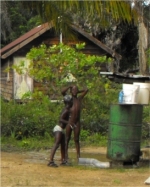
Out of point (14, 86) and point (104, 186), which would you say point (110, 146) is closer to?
point (104, 186)

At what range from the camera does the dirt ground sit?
25.7ft

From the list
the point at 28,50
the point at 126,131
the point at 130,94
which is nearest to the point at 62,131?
the point at 126,131

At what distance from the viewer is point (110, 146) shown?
386 inches

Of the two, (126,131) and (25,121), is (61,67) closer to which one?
(25,121)

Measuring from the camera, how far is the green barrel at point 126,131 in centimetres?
955

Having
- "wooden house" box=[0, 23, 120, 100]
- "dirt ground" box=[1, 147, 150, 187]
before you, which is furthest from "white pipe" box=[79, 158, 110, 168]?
"wooden house" box=[0, 23, 120, 100]

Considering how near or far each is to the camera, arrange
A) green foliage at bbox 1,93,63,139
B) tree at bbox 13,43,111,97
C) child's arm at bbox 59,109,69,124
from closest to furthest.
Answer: child's arm at bbox 59,109,69,124
green foliage at bbox 1,93,63,139
tree at bbox 13,43,111,97

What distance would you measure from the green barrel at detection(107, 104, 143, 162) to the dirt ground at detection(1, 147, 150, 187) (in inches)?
11.1

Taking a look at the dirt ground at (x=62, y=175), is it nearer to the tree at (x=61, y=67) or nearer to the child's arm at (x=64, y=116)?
the child's arm at (x=64, y=116)

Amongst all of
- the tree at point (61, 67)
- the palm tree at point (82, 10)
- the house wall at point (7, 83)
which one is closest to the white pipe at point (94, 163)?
the palm tree at point (82, 10)

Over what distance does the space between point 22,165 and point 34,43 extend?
12.0m

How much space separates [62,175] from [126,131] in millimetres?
1734

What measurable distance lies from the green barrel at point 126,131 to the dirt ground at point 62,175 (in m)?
0.28

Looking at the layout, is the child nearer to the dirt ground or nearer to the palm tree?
the dirt ground
